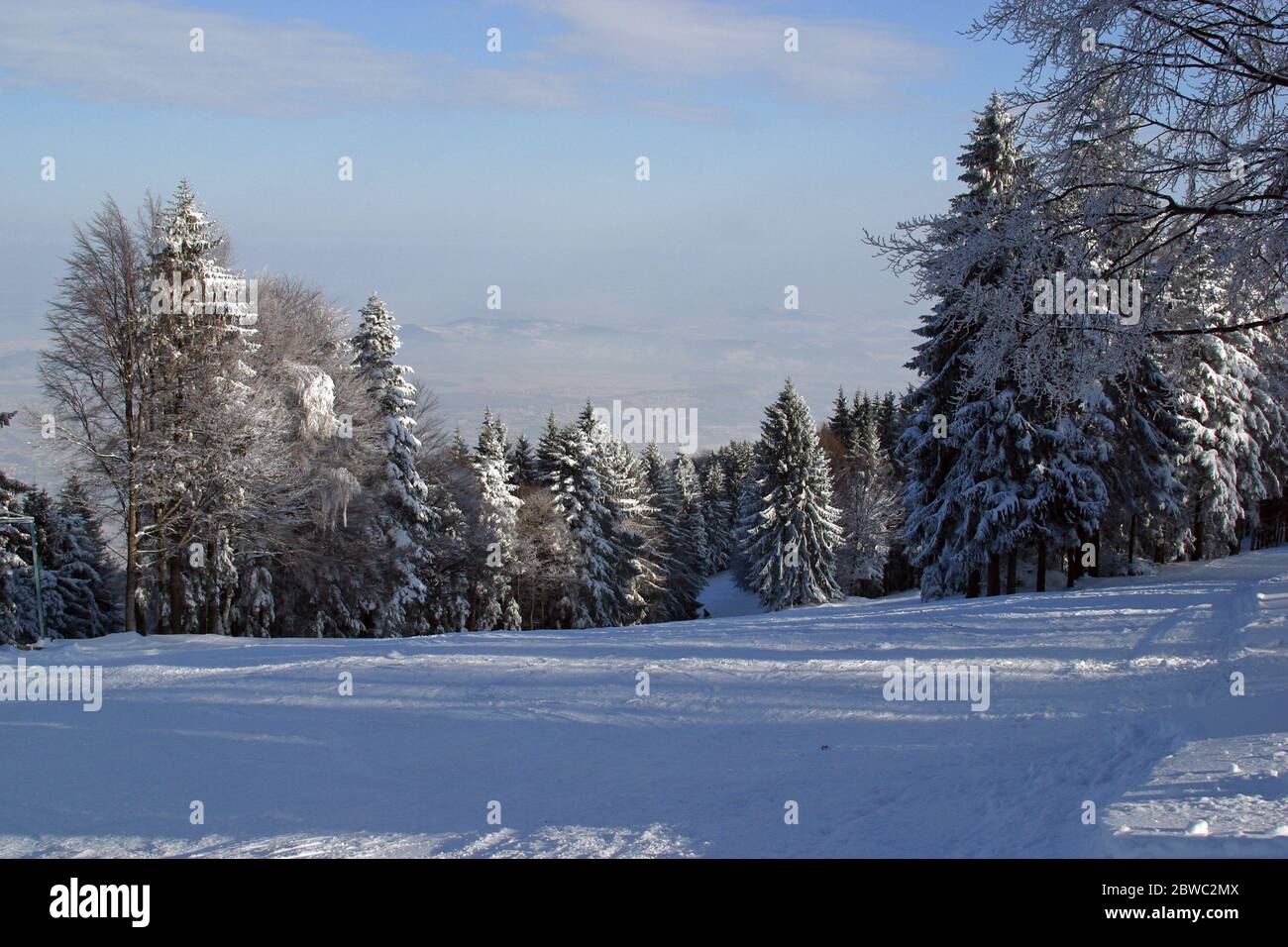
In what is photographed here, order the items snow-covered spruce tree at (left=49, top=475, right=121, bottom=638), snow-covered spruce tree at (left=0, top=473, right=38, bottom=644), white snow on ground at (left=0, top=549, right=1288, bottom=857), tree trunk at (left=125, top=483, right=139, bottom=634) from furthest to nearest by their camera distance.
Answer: snow-covered spruce tree at (left=49, top=475, right=121, bottom=638) < snow-covered spruce tree at (left=0, top=473, right=38, bottom=644) < tree trunk at (left=125, top=483, right=139, bottom=634) < white snow on ground at (left=0, top=549, right=1288, bottom=857)

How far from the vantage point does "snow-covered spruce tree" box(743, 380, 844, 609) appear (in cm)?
5075

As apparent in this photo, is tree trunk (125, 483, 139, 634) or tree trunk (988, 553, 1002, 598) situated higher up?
tree trunk (125, 483, 139, 634)

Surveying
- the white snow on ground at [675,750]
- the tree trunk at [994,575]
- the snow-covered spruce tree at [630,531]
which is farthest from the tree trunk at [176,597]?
the snow-covered spruce tree at [630,531]

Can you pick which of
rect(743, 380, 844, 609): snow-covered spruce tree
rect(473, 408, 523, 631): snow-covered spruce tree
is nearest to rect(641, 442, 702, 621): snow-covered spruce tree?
rect(743, 380, 844, 609): snow-covered spruce tree

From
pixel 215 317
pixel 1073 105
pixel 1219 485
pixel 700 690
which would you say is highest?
pixel 215 317

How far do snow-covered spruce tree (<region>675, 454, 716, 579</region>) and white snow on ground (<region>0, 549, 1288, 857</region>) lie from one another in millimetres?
54004

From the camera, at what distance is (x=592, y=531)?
4869cm

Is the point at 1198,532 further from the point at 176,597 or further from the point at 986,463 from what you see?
the point at 176,597

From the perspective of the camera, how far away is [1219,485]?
36.7 metres

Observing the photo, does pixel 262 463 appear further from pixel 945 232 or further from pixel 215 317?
pixel 945 232

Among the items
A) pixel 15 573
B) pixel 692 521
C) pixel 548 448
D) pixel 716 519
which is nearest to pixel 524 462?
pixel 548 448

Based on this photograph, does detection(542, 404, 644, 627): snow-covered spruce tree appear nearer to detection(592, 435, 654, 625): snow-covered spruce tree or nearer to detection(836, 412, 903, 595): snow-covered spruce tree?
detection(592, 435, 654, 625): snow-covered spruce tree

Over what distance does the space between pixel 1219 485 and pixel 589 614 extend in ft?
93.3
